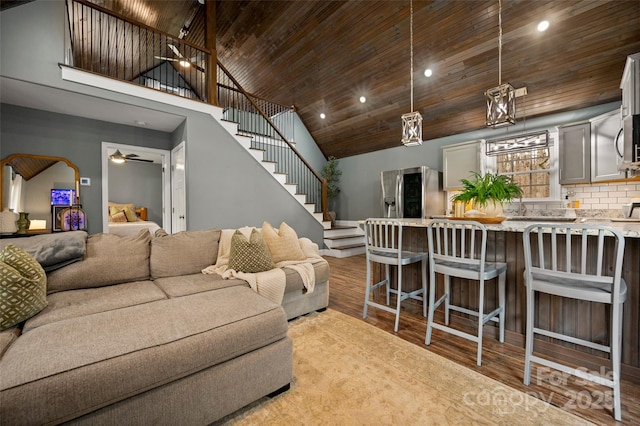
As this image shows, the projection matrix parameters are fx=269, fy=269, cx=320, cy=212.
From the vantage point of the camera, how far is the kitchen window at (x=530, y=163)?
167 inches

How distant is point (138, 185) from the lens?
771 cm

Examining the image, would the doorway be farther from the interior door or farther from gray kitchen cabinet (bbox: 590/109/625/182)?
gray kitchen cabinet (bbox: 590/109/625/182)

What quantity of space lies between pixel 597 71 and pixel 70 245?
619 cm

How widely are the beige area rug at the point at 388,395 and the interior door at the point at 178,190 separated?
136 inches

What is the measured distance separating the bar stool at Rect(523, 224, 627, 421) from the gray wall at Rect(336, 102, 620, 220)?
3365 millimetres

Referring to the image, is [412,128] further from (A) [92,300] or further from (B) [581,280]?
(A) [92,300]

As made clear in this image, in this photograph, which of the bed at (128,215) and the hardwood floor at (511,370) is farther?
the bed at (128,215)

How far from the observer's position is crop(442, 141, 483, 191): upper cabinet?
491 cm

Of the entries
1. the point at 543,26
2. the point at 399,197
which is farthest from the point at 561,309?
the point at 399,197

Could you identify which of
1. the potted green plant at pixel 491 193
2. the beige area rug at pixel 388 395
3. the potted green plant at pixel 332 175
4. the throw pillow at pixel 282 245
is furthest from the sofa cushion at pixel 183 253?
the potted green plant at pixel 332 175

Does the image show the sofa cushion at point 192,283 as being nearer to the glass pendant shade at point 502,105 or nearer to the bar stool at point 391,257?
the bar stool at point 391,257

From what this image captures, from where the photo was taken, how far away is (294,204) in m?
5.68

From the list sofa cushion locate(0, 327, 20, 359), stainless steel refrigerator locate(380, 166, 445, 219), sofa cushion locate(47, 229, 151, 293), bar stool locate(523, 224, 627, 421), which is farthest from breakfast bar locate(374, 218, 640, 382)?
stainless steel refrigerator locate(380, 166, 445, 219)

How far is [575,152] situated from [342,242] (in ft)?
14.2
